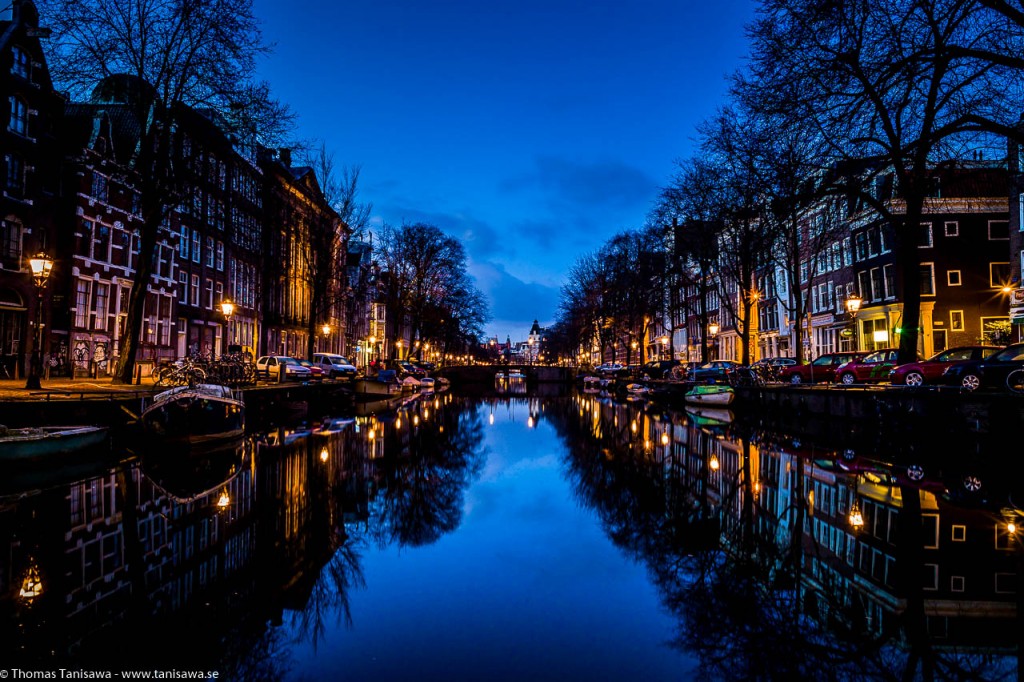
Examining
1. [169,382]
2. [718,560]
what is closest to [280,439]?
[169,382]

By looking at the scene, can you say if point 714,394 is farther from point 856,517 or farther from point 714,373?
point 856,517

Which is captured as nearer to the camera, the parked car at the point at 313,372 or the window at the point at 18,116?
the window at the point at 18,116

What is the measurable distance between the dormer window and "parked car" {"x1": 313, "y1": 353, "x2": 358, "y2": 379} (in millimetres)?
24078

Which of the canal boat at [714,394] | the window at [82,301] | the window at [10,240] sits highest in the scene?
the window at [10,240]

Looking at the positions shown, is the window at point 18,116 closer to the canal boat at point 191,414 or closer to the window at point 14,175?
the window at point 14,175

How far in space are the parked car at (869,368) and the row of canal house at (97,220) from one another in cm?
2967

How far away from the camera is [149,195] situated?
2497 cm

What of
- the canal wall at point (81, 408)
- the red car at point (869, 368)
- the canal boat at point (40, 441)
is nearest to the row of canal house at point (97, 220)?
the canal wall at point (81, 408)

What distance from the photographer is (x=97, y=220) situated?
36812mm

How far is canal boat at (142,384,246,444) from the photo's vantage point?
17.8 meters

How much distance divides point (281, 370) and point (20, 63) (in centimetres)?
1978

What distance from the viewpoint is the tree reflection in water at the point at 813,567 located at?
4.85 meters

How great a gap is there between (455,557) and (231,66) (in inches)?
922

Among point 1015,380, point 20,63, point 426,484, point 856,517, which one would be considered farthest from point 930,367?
point 20,63
